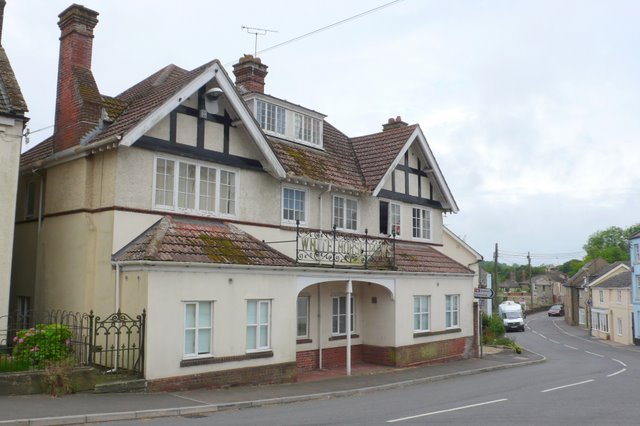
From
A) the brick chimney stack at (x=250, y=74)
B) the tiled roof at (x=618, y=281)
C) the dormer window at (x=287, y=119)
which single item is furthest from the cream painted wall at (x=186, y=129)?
the tiled roof at (x=618, y=281)

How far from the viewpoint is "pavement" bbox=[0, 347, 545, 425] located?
36.0 feet

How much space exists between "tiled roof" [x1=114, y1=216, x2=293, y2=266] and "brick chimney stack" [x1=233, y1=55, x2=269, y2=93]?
734cm

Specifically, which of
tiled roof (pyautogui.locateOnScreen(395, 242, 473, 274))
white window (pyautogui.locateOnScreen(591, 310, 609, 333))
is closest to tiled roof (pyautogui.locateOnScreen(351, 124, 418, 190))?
tiled roof (pyautogui.locateOnScreen(395, 242, 473, 274))

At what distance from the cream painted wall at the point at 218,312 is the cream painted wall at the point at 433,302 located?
5.64m

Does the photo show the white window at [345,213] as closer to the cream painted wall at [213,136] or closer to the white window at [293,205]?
the white window at [293,205]

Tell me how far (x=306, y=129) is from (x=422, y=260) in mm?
6713

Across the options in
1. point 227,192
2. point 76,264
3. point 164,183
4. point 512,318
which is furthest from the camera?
point 512,318

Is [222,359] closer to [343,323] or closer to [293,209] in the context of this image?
[293,209]

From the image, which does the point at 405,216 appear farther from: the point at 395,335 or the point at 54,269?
the point at 54,269

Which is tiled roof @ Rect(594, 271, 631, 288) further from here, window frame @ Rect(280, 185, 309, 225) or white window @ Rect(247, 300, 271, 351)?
white window @ Rect(247, 300, 271, 351)

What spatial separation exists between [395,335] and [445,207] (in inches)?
314

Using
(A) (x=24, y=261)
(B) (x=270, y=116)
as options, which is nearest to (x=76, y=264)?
(A) (x=24, y=261)

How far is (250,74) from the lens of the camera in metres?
23.3

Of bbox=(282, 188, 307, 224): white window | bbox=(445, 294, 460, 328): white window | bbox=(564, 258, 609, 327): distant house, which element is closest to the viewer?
bbox=(282, 188, 307, 224): white window
